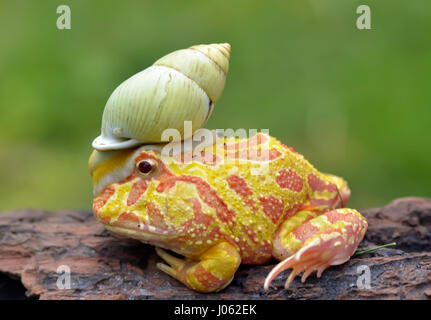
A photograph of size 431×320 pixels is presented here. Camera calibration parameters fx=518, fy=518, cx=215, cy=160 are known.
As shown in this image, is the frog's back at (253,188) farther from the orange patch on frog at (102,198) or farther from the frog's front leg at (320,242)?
the orange patch on frog at (102,198)

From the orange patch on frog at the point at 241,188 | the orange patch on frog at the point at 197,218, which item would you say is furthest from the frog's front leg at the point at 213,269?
the orange patch on frog at the point at 241,188

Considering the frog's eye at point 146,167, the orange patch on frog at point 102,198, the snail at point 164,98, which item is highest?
the snail at point 164,98

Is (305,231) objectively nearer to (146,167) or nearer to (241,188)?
(241,188)

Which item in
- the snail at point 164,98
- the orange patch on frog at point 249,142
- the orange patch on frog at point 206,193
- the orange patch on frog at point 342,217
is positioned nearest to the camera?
the snail at point 164,98

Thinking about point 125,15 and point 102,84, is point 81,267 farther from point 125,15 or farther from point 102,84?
point 125,15

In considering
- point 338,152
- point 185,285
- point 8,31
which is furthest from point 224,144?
point 8,31

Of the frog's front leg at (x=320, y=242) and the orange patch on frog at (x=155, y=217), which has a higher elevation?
the orange patch on frog at (x=155, y=217)
